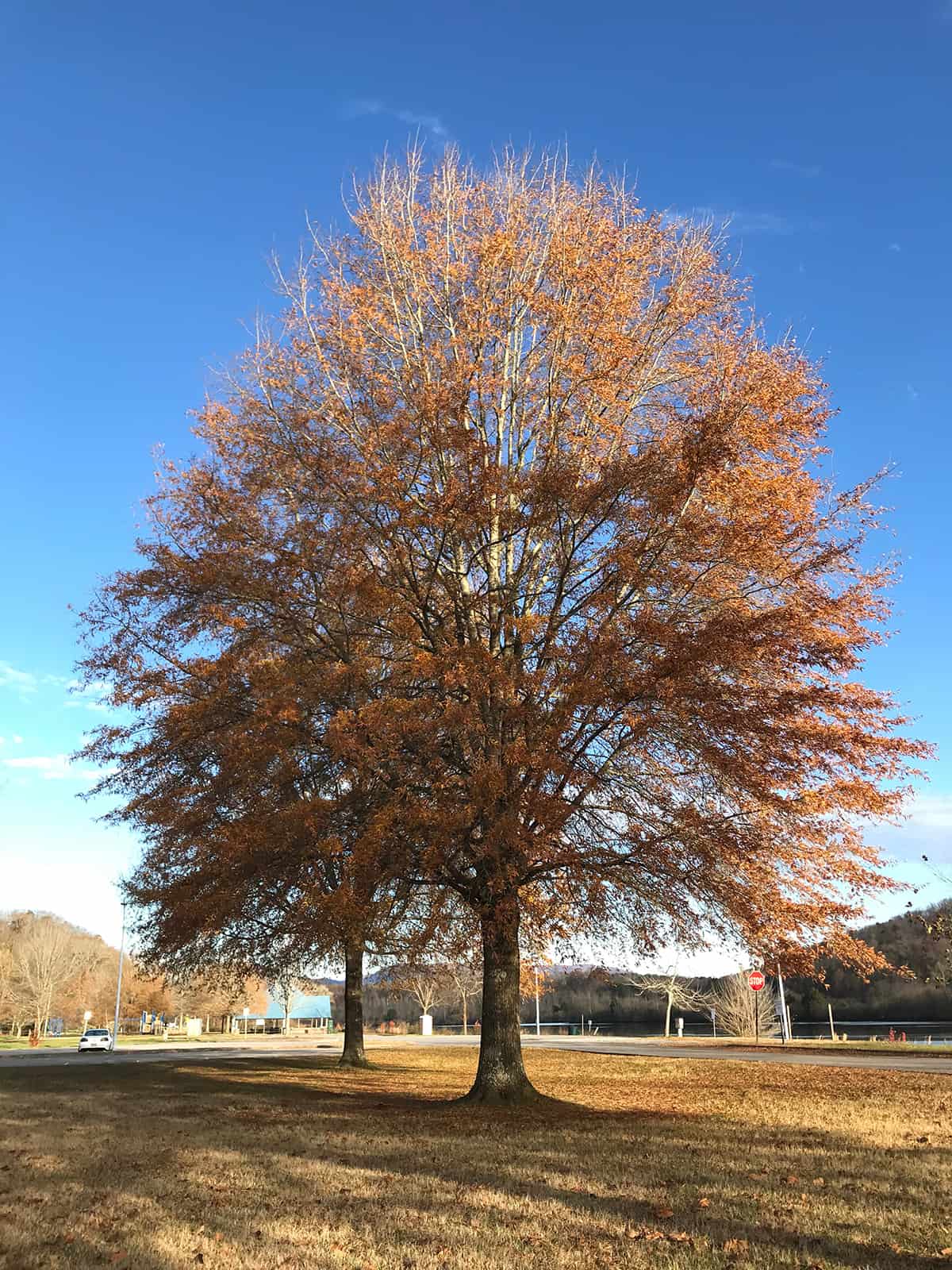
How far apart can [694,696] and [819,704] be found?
75.3 inches

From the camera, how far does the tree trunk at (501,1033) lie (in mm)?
16172

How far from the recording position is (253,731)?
49.2 ft

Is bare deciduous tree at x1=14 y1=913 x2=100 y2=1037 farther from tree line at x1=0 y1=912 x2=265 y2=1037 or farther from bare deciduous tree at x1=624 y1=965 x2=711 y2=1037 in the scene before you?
bare deciduous tree at x1=624 y1=965 x2=711 y2=1037

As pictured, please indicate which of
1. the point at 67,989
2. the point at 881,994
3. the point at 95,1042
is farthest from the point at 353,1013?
the point at 881,994

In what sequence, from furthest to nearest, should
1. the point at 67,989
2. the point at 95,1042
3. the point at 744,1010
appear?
1. the point at 67,989
2. the point at 744,1010
3. the point at 95,1042

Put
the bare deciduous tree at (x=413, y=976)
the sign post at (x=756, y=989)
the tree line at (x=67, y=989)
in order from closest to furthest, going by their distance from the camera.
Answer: the bare deciduous tree at (x=413, y=976)
the sign post at (x=756, y=989)
the tree line at (x=67, y=989)

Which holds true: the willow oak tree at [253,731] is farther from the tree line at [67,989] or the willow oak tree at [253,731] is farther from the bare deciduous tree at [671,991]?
the tree line at [67,989]

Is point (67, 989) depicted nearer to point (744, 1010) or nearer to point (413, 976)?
point (744, 1010)

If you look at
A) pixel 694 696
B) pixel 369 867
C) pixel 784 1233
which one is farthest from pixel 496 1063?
pixel 784 1233

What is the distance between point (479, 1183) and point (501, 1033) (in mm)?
8240

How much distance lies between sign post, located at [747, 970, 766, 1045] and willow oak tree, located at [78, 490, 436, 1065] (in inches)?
1233

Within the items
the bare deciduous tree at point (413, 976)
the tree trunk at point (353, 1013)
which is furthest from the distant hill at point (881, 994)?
the tree trunk at point (353, 1013)

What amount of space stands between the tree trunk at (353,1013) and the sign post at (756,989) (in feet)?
64.2

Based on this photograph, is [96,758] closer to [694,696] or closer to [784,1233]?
[694,696]
